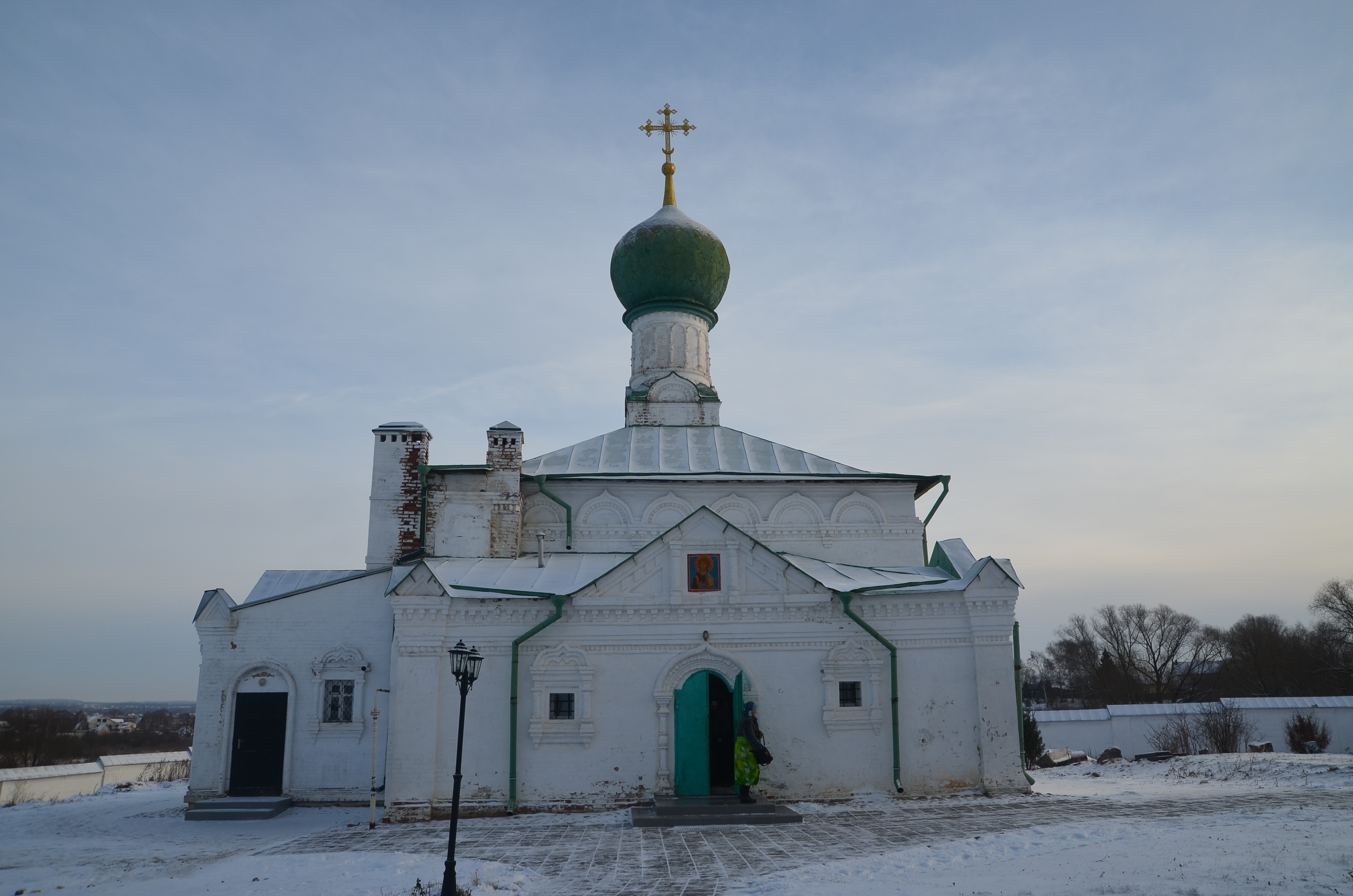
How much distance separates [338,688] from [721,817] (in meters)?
6.09

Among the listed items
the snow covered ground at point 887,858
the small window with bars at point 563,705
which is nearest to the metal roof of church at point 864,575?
the snow covered ground at point 887,858

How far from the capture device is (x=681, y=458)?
1548 cm

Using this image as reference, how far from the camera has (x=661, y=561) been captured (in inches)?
484

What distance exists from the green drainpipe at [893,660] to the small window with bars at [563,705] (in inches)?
158

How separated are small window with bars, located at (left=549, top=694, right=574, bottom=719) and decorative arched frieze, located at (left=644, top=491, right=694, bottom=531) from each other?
3.46 meters

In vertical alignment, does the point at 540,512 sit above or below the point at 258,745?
above

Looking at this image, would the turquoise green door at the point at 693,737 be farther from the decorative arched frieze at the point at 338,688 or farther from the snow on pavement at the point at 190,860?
the decorative arched frieze at the point at 338,688

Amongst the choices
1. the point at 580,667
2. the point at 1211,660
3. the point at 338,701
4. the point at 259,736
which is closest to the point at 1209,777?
the point at 580,667

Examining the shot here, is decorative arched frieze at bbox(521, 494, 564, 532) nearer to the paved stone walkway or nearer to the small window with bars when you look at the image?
the small window with bars

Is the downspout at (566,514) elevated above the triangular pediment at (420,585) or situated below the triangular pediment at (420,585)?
above

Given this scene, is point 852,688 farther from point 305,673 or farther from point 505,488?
point 305,673

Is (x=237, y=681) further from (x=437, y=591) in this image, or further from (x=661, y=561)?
(x=661, y=561)

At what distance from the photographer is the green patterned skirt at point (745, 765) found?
1083 cm

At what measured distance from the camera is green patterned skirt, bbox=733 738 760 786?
10828 mm
